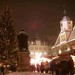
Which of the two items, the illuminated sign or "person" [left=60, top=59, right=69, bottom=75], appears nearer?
"person" [left=60, top=59, right=69, bottom=75]

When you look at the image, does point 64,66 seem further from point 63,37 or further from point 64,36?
point 63,37

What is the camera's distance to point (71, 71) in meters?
12.0

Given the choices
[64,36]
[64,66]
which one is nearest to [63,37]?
[64,36]

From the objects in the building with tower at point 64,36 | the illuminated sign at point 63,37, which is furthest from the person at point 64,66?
the illuminated sign at point 63,37

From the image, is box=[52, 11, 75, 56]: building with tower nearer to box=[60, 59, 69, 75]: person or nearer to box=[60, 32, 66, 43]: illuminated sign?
box=[60, 32, 66, 43]: illuminated sign

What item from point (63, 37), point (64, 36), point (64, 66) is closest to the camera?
point (64, 66)

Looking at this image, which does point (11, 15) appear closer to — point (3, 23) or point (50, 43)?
point (3, 23)

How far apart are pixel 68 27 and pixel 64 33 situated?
16.9ft

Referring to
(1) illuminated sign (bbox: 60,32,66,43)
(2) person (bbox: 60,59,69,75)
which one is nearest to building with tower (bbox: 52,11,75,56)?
(1) illuminated sign (bbox: 60,32,66,43)

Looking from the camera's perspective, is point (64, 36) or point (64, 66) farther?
point (64, 36)

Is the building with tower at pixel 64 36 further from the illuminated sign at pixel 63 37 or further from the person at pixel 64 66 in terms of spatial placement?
the person at pixel 64 66

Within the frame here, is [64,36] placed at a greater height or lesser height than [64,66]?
greater

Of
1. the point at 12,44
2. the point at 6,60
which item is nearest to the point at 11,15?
the point at 12,44

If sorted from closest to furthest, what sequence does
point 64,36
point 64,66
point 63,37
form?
point 64,66 → point 64,36 → point 63,37
